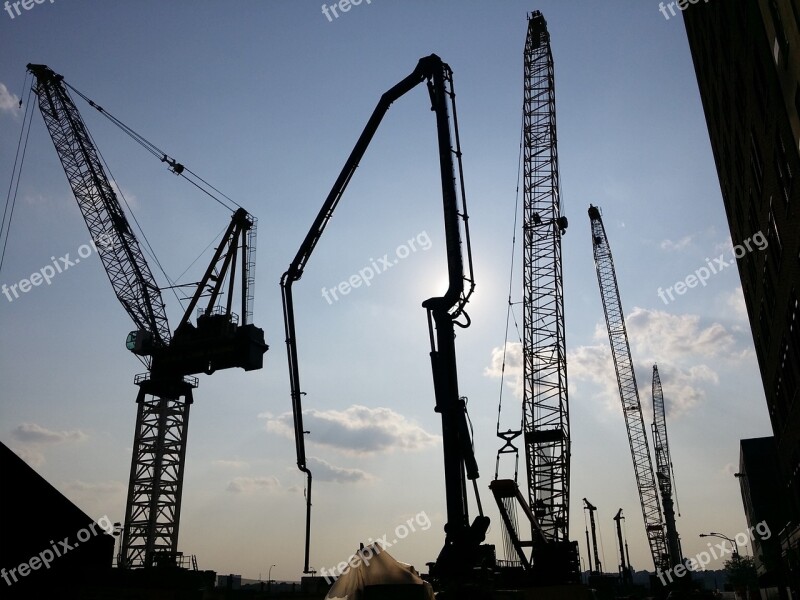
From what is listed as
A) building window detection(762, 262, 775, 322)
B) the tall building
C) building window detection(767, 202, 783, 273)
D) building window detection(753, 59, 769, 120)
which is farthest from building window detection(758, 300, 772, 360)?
building window detection(753, 59, 769, 120)

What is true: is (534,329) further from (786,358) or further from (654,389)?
(654,389)

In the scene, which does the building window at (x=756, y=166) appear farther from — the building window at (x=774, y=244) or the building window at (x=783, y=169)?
the building window at (x=783, y=169)

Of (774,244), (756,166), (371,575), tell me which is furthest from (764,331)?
(371,575)

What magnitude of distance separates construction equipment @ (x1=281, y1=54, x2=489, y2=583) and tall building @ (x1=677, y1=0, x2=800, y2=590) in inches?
487

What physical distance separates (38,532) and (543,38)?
52424 mm

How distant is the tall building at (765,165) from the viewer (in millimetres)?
24281

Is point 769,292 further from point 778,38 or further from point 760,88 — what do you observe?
point 778,38

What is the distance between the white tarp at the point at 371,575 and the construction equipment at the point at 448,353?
6494 mm

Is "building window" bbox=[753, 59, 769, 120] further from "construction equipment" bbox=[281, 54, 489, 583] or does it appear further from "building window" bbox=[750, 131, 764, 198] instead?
"construction equipment" bbox=[281, 54, 489, 583]

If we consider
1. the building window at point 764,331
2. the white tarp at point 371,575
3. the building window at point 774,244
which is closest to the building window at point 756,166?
the building window at point 774,244

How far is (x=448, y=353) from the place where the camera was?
2206 centimetres

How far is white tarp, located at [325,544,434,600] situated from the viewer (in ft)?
41.2

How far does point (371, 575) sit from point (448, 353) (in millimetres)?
10295

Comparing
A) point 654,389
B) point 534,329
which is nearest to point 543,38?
point 534,329
